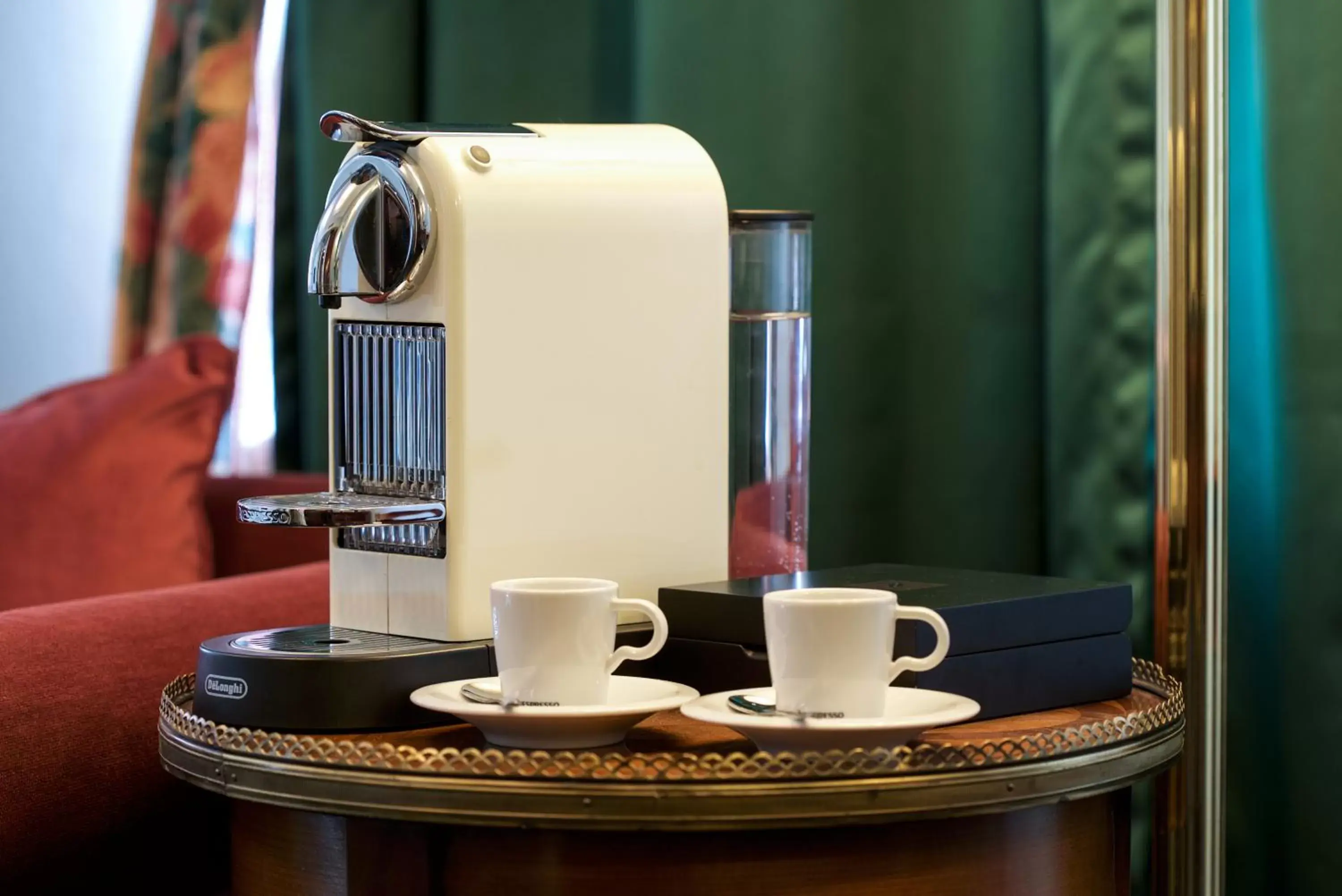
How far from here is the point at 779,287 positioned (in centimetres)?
117

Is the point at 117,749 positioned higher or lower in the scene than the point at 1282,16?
lower

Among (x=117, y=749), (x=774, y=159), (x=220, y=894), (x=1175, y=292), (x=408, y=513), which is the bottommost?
(x=220, y=894)

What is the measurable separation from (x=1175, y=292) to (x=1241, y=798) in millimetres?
490

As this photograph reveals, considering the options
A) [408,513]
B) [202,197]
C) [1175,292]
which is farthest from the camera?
[202,197]

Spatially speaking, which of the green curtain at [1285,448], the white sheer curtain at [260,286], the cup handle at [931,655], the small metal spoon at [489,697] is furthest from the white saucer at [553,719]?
the white sheer curtain at [260,286]

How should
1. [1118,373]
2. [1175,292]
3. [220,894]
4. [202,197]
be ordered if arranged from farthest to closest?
[202,197]
[1118,373]
[220,894]
[1175,292]

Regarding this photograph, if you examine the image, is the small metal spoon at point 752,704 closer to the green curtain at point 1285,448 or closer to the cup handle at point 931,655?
the cup handle at point 931,655

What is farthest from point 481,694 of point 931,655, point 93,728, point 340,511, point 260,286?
point 260,286

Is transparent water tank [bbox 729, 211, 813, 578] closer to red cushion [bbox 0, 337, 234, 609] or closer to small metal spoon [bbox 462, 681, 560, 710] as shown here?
small metal spoon [bbox 462, 681, 560, 710]

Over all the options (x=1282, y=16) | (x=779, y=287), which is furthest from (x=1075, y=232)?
(x=779, y=287)

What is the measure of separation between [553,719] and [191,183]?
4.09ft

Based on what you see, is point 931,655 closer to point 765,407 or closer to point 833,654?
point 833,654

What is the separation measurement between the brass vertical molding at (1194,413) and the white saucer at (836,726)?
31 centimetres

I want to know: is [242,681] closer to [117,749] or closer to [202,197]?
[117,749]
